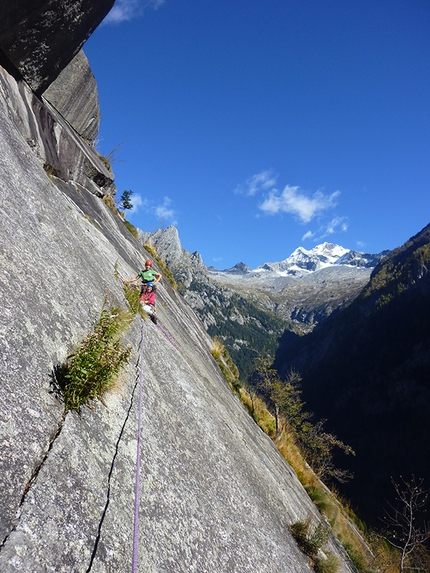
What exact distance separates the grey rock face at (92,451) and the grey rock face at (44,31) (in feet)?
13.1

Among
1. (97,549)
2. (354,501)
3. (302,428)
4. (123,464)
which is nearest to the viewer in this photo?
(97,549)

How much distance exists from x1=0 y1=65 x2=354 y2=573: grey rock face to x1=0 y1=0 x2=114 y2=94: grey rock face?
13.1 ft

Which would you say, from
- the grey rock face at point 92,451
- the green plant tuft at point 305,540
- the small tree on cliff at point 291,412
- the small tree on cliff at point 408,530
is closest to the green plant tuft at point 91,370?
the grey rock face at point 92,451

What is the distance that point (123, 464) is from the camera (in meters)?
A: 3.77

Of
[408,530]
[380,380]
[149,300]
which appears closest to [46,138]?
[149,300]

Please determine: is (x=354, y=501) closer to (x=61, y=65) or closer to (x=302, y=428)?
(x=302, y=428)

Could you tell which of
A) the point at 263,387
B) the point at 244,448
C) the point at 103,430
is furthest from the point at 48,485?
the point at 263,387

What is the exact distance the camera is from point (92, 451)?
3.52 m

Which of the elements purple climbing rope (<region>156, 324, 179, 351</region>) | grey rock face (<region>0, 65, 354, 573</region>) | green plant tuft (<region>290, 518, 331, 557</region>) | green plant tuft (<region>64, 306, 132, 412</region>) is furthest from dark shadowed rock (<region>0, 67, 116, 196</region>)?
green plant tuft (<region>290, 518, 331, 557</region>)

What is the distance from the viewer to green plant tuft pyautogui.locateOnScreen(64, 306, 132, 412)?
3719mm

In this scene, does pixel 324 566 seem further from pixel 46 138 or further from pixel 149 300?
pixel 46 138

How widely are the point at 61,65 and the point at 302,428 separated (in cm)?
3573

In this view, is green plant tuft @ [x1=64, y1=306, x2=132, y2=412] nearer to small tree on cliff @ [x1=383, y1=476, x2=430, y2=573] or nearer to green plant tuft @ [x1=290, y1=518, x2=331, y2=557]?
green plant tuft @ [x1=290, y1=518, x2=331, y2=557]

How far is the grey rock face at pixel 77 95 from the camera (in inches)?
619
